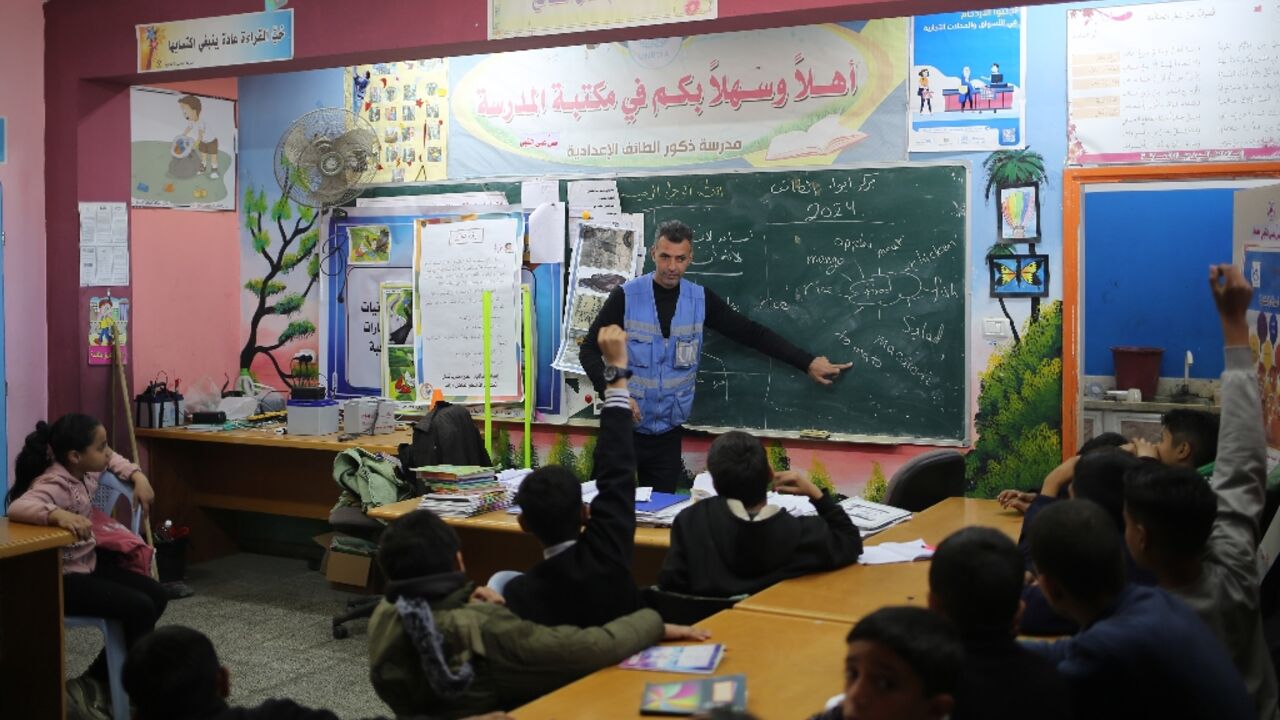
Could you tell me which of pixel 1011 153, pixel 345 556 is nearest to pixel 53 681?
pixel 345 556

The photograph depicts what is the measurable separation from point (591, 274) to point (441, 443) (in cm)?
129

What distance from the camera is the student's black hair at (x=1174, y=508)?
2.61m

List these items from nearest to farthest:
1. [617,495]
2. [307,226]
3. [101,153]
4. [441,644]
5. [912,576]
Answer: [441,644] < [617,495] < [912,576] < [101,153] < [307,226]

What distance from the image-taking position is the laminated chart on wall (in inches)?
271

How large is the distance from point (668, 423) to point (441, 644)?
341 cm

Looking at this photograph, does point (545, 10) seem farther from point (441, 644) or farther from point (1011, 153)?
point (441, 644)

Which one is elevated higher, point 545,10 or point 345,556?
point 545,10

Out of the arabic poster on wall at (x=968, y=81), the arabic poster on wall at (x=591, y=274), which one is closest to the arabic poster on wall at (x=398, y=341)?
the arabic poster on wall at (x=591, y=274)

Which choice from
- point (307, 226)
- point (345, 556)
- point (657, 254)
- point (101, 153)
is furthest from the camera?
point (307, 226)

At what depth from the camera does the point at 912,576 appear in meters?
3.61

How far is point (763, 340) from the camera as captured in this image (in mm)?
6137

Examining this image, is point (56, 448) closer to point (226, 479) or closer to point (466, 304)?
point (466, 304)

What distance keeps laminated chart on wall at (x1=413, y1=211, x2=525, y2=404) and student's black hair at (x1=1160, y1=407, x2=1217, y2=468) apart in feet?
12.5

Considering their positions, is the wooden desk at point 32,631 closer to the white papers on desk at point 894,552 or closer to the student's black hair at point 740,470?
the student's black hair at point 740,470
